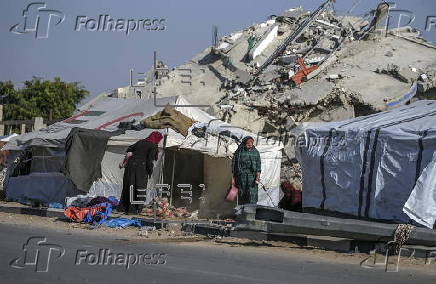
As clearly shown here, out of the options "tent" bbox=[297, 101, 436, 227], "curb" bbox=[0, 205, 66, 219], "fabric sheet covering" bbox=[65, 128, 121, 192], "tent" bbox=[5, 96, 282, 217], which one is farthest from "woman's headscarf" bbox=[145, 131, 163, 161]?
"tent" bbox=[297, 101, 436, 227]

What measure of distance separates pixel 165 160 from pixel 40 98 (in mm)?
31580

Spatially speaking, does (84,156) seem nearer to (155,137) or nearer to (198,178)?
(155,137)

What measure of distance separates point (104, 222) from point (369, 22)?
56.7 feet

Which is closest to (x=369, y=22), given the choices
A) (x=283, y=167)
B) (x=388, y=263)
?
(x=283, y=167)

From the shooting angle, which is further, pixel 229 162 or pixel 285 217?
pixel 229 162

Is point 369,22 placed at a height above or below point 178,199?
above

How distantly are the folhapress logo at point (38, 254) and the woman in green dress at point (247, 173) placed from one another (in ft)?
16.6

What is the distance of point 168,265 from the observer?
858 cm

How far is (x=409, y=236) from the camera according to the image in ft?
32.8

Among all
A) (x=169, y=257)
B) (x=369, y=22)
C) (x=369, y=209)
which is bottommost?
(x=169, y=257)

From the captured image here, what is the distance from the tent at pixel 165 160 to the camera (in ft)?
57.6

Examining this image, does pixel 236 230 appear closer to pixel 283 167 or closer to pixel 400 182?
pixel 400 182

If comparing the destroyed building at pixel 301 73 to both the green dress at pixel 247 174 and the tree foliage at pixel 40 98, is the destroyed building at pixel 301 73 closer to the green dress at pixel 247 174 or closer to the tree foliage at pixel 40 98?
the green dress at pixel 247 174

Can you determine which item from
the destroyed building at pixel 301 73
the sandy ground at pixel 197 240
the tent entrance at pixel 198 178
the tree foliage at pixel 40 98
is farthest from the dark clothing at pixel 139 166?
the tree foliage at pixel 40 98
